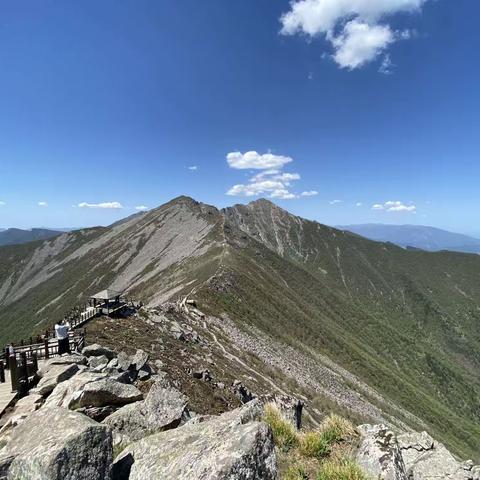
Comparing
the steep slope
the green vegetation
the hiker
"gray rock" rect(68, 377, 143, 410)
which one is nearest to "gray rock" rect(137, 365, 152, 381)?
the hiker

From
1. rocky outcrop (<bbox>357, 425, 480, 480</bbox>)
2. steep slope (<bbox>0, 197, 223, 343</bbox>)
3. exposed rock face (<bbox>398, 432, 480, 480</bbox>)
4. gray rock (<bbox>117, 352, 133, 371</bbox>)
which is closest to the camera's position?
rocky outcrop (<bbox>357, 425, 480, 480</bbox>)

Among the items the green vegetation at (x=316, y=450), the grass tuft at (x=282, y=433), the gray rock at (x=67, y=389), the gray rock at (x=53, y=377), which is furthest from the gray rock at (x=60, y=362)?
the green vegetation at (x=316, y=450)

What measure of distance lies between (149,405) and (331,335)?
80045 mm

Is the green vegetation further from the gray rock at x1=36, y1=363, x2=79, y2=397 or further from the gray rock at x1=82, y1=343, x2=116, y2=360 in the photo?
the gray rock at x1=82, y1=343, x2=116, y2=360

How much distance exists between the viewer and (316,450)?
416 inches

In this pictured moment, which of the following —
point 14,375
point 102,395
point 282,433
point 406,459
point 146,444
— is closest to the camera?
point 146,444

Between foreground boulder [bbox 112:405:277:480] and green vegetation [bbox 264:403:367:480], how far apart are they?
161cm

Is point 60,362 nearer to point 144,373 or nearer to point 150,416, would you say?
point 144,373

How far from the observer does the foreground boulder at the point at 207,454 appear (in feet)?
24.6

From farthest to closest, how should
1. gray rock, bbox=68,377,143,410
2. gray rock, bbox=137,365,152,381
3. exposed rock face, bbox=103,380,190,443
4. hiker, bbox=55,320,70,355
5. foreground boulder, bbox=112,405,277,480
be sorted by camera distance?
hiker, bbox=55,320,70,355 < gray rock, bbox=137,365,152,381 < gray rock, bbox=68,377,143,410 < exposed rock face, bbox=103,380,190,443 < foreground boulder, bbox=112,405,277,480

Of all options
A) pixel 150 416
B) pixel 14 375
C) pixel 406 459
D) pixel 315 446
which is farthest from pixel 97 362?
pixel 406 459

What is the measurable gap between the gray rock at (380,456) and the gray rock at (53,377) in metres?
12.2

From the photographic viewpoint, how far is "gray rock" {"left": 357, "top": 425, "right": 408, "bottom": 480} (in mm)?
9836

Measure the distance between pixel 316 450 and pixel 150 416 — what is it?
16.3 feet
